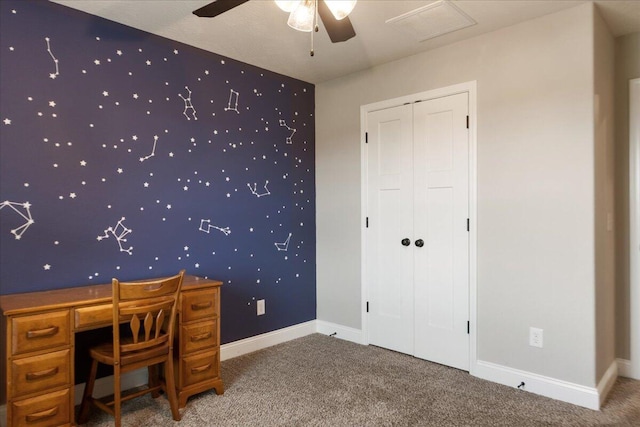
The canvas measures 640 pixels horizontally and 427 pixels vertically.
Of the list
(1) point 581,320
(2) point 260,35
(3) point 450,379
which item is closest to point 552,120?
(1) point 581,320

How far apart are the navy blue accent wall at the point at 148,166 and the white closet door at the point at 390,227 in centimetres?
69

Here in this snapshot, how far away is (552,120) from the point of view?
257 cm

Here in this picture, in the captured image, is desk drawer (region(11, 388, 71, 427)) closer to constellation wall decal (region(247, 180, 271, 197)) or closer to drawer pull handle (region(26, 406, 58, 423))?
drawer pull handle (region(26, 406, 58, 423))

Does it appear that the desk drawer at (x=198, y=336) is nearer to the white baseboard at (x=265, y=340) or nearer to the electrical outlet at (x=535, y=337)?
the white baseboard at (x=265, y=340)

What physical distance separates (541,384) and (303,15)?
2586 mm

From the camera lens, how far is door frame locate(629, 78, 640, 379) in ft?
9.34

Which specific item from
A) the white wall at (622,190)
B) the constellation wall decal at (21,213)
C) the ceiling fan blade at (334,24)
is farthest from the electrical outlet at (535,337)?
the constellation wall decal at (21,213)

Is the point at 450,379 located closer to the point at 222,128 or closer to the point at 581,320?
the point at 581,320

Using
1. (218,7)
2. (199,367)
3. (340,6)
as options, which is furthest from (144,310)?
(340,6)

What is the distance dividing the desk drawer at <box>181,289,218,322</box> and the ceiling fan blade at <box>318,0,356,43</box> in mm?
1679

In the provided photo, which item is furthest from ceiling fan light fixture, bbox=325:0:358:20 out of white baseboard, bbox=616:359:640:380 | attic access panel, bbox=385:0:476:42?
white baseboard, bbox=616:359:640:380

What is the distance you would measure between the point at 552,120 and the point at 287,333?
105 inches

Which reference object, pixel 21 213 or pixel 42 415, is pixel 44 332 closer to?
pixel 42 415

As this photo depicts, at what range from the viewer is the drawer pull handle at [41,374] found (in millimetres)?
1941
